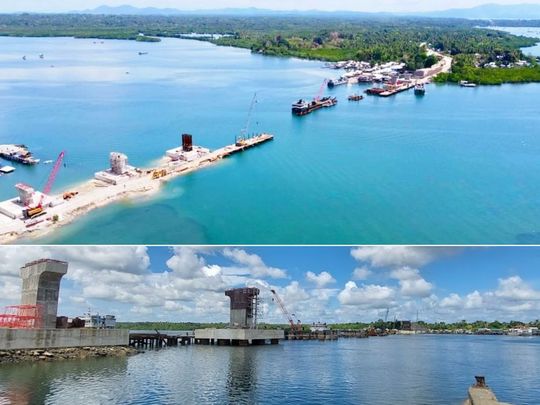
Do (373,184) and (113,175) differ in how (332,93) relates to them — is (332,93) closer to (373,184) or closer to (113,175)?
(373,184)

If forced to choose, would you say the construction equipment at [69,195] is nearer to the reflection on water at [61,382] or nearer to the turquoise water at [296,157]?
the turquoise water at [296,157]

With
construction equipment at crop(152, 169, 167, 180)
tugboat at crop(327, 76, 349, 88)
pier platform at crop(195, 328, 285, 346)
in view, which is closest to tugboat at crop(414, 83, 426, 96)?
tugboat at crop(327, 76, 349, 88)

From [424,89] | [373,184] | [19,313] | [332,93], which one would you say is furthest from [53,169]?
[424,89]

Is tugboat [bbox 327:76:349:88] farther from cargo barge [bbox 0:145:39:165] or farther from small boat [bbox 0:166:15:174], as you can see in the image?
small boat [bbox 0:166:15:174]

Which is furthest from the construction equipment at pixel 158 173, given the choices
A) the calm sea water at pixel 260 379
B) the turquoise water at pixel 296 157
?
the calm sea water at pixel 260 379

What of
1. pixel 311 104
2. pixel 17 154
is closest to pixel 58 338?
pixel 17 154

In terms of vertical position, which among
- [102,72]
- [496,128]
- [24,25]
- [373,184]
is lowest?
[373,184]
